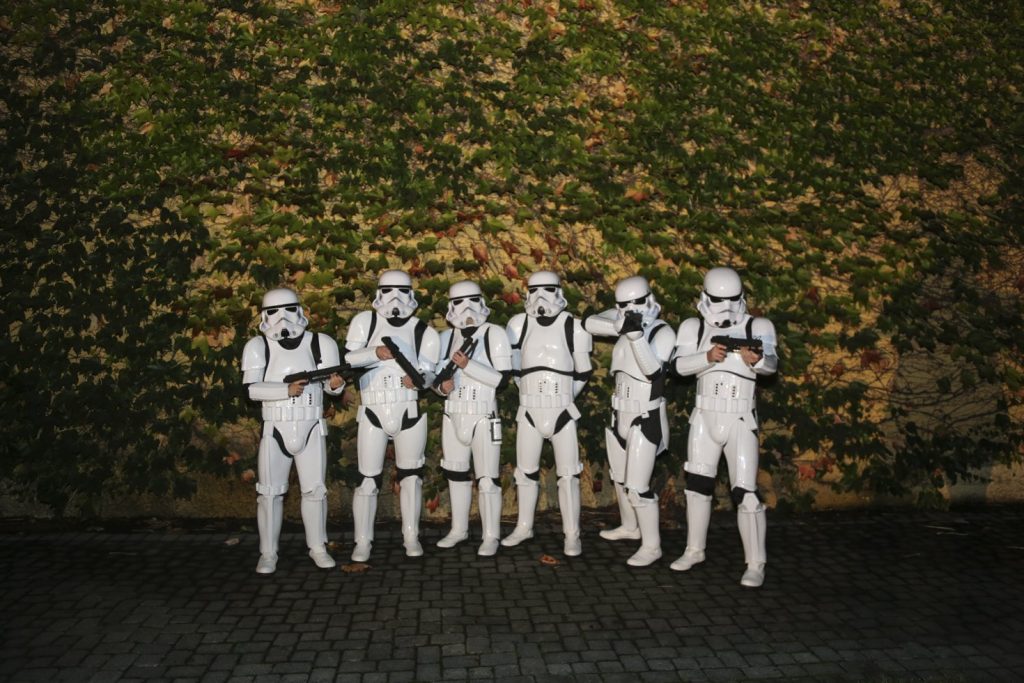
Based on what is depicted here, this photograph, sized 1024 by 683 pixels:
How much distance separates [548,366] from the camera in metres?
6.62

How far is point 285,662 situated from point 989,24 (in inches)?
340

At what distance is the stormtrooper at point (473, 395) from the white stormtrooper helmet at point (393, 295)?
1.19ft

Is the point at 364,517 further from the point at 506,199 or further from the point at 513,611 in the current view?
the point at 506,199

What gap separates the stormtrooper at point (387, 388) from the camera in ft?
21.3

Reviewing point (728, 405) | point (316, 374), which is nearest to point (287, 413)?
point (316, 374)

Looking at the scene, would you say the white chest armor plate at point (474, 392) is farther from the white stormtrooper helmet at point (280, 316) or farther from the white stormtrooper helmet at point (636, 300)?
the white stormtrooper helmet at point (280, 316)

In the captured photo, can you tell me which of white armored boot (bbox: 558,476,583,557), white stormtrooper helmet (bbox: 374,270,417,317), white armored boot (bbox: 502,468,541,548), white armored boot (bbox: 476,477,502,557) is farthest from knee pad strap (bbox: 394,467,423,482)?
white stormtrooper helmet (bbox: 374,270,417,317)

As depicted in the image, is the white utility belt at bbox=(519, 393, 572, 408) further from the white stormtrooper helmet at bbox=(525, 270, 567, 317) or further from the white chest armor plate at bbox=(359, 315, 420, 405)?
the white chest armor plate at bbox=(359, 315, 420, 405)

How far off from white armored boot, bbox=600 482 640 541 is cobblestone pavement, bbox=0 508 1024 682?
155 millimetres

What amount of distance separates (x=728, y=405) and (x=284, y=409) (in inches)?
130

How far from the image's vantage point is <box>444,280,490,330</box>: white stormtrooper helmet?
21.7 ft

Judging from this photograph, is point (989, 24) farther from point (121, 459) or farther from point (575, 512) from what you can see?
point (121, 459)

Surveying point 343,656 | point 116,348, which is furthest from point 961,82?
point 116,348

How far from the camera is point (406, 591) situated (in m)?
5.89
